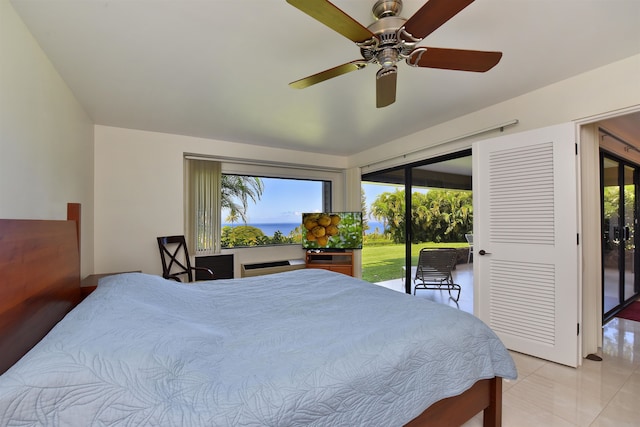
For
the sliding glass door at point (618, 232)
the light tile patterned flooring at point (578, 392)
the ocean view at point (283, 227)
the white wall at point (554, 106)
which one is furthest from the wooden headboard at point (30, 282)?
the sliding glass door at point (618, 232)

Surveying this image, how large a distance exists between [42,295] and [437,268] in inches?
147

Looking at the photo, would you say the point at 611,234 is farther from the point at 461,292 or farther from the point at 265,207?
the point at 265,207

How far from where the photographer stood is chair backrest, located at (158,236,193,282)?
3.21 m

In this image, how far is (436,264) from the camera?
11.9 ft

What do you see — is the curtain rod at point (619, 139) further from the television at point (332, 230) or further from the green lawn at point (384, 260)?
the television at point (332, 230)

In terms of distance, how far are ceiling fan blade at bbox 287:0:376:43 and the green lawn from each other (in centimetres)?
306

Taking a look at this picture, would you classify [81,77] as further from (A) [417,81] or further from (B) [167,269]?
(A) [417,81]

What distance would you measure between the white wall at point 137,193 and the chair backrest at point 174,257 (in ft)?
0.43

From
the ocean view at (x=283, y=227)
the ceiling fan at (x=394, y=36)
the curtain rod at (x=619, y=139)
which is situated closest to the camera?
the ceiling fan at (x=394, y=36)

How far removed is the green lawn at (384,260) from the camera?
4031 mm

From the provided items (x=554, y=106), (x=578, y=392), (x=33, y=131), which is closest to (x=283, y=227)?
(x=33, y=131)

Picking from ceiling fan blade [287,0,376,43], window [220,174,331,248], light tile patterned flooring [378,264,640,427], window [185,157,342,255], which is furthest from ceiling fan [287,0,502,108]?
window [220,174,331,248]

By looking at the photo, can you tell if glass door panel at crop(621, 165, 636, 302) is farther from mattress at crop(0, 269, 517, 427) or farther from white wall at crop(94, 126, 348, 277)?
white wall at crop(94, 126, 348, 277)

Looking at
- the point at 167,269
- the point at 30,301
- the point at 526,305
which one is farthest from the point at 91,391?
the point at 526,305
